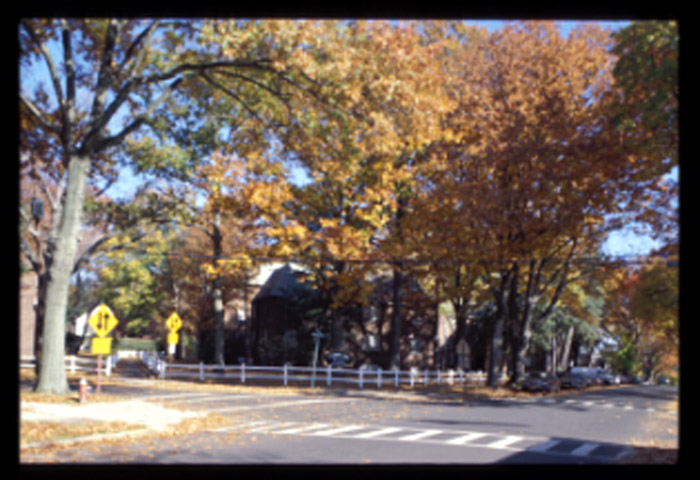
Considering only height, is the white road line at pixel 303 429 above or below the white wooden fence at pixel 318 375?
above

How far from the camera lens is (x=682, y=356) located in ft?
26.7

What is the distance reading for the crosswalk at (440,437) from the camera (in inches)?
534

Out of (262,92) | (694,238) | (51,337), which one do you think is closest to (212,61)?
(262,92)

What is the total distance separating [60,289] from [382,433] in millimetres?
9276

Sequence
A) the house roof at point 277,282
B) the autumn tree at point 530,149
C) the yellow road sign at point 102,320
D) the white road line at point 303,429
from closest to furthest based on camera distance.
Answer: the white road line at point 303,429
the yellow road sign at point 102,320
the autumn tree at point 530,149
the house roof at point 277,282

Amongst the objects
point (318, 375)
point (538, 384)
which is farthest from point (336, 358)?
point (538, 384)

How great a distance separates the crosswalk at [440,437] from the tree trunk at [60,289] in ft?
17.1

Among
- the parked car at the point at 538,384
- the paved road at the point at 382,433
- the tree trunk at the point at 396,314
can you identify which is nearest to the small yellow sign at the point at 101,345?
the paved road at the point at 382,433

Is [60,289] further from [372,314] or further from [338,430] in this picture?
[372,314]

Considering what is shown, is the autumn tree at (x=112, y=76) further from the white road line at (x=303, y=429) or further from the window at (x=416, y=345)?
the window at (x=416, y=345)

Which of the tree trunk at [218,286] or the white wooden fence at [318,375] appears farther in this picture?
the tree trunk at [218,286]

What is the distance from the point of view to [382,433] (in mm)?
15469

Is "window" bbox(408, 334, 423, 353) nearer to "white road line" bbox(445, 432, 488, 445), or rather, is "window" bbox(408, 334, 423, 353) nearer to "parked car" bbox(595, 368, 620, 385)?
"parked car" bbox(595, 368, 620, 385)
